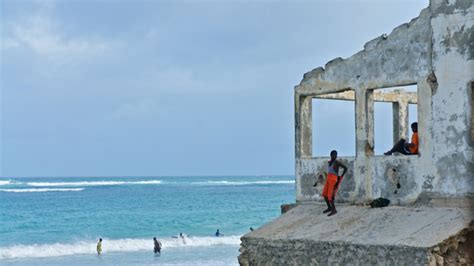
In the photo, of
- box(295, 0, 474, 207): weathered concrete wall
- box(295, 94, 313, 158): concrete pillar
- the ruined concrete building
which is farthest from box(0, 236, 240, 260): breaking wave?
box(295, 0, 474, 207): weathered concrete wall

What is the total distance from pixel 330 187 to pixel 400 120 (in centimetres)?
321

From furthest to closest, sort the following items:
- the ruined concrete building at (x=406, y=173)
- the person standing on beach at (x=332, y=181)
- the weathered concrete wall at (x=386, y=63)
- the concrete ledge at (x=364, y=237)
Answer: the person standing on beach at (x=332, y=181) → the weathered concrete wall at (x=386, y=63) → the ruined concrete building at (x=406, y=173) → the concrete ledge at (x=364, y=237)

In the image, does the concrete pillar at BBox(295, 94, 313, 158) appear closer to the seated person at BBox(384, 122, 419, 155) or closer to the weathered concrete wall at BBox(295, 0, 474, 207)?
the weathered concrete wall at BBox(295, 0, 474, 207)

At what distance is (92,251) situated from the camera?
37.6 meters

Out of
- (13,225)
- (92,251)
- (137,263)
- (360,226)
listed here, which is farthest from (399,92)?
(13,225)

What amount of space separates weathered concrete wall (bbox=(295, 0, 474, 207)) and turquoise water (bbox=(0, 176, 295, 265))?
1715 centimetres

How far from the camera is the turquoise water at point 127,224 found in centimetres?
3528

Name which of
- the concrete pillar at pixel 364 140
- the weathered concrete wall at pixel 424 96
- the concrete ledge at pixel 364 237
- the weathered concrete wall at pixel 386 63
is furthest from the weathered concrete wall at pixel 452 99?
the concrete pillar at pixel 364 140

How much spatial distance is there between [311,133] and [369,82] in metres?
2.10

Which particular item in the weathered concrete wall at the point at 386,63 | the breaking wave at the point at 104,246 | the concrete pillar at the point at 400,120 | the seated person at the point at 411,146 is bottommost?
the breaking wave at the point at 104,246

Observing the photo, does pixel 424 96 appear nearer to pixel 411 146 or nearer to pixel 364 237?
pixel 411 146

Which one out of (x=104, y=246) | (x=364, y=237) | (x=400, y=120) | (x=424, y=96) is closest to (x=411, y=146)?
(x=424, y=96)

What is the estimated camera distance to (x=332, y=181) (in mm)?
14602

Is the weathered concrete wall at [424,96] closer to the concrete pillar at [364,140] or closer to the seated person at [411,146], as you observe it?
the concrete pillar at [364,140]
